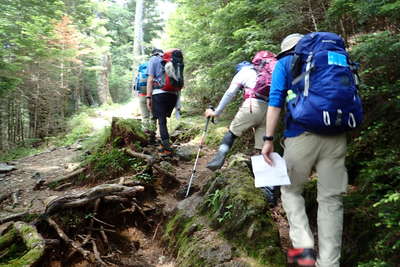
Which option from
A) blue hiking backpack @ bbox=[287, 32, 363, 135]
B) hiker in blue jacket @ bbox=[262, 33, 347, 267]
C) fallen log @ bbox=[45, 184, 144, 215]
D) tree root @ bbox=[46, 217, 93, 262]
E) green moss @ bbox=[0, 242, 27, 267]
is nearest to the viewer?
blue hiking backpack @ bbox=[287, 32, 363, 135]

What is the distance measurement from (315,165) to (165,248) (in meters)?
2.55

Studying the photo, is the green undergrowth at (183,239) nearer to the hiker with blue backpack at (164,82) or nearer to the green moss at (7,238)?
the green moss at (7,238)

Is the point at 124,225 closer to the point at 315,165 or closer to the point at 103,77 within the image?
the point at 315,165

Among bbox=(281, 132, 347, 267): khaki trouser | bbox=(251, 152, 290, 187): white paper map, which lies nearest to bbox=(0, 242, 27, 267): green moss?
bbox=(251, 152, 290, 187): white paper map

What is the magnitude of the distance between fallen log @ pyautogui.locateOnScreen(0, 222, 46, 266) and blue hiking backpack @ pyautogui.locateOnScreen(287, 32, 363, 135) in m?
3.17

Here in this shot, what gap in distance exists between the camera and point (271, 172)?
2.42 meters

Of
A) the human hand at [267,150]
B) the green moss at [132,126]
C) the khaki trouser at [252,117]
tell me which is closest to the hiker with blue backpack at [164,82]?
the green moss at [132,126]

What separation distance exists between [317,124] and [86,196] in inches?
137

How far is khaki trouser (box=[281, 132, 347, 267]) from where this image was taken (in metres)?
2.24

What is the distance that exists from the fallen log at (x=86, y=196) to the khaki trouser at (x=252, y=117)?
1.92 m

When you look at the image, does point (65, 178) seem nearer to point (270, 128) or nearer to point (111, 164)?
point (111, 164)

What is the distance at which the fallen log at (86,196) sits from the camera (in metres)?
3.83

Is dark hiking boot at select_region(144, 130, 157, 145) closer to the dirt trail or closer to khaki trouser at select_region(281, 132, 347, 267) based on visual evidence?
the dirt trail

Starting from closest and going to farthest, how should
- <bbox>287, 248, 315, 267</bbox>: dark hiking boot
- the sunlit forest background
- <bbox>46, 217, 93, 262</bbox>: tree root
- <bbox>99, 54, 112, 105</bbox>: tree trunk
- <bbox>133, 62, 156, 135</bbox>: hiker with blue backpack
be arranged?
1. <bbox>287, 248, 315, 267</bbox>: dark hiking boot
2. the sunlit forest background
3. <bbox>46, 217, 93, 262</bbox>: tree root
4. <bbox>133, 62, 156, 135</bbox>: hiker with blue backpack
5. <bbox>99, 54, 112, 105</bbox>: tree trunk
